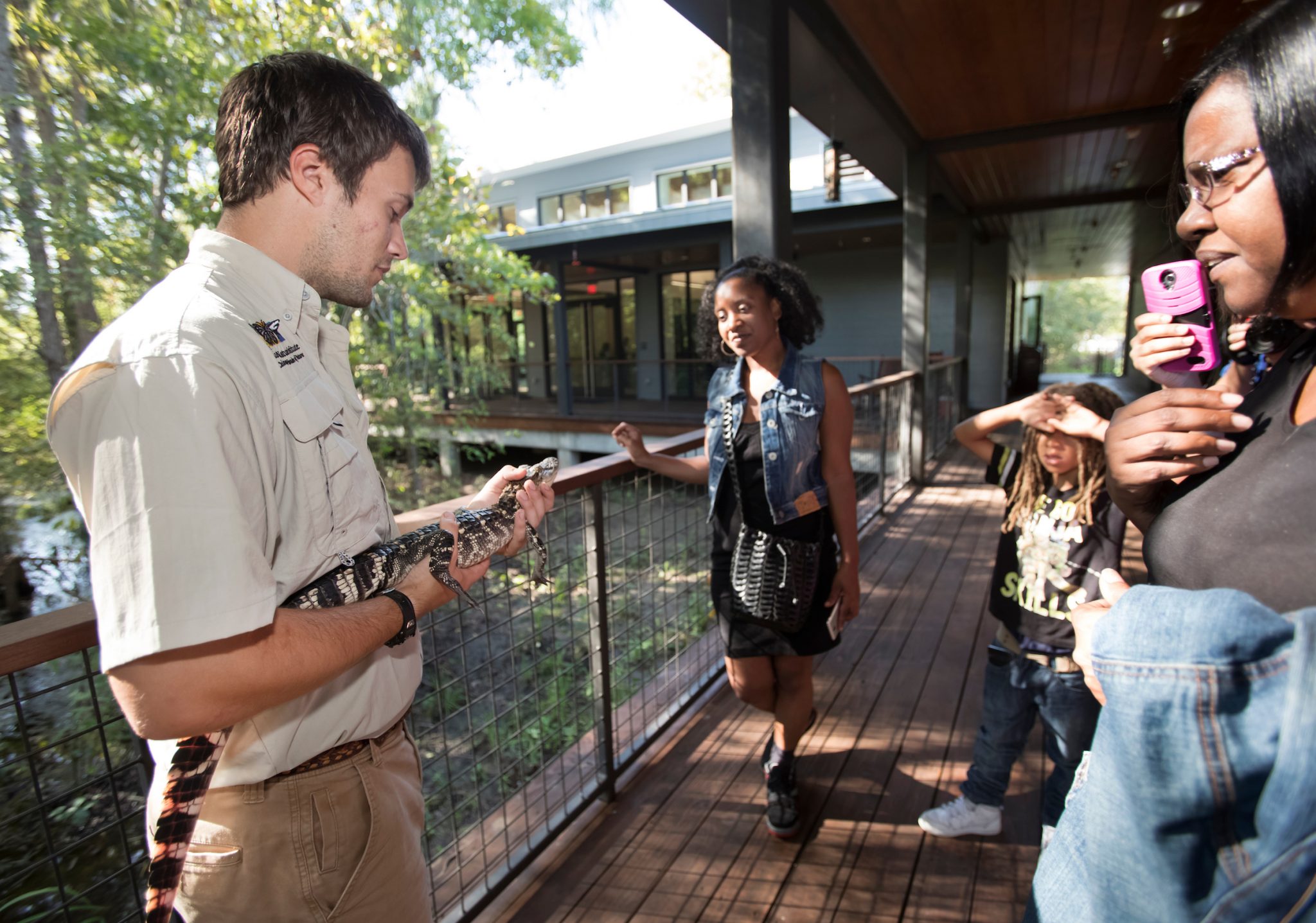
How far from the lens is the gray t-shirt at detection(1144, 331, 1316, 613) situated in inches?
27.0

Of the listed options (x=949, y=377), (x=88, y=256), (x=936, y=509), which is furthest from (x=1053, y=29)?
(x=88, y=256)

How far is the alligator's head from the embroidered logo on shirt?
573 mm

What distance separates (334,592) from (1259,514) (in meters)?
1.13

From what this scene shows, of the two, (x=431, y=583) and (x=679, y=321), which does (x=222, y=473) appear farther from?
(x=679, y=321)

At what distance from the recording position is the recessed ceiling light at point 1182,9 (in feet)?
12.9

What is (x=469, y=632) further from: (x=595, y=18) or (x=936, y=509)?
(x=595, y=18)

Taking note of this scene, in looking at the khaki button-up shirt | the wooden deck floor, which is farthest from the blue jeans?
the khaki button-up shirt

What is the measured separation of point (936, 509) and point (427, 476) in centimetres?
640

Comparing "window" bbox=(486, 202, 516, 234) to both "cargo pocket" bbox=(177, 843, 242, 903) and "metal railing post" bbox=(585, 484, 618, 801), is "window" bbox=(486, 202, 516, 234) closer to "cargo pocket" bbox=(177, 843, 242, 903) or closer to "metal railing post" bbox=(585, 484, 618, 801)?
"metal railing post" bbox=(585, 484, 618, 801)

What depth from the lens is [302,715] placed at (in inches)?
39.9

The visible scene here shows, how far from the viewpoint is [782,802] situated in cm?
224

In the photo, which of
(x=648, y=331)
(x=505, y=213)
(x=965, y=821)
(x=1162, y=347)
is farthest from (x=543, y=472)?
(x=505, y=213)

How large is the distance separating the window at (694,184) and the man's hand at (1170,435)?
13.4 m

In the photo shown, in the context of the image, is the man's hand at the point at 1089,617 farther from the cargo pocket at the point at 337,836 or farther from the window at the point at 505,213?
the window at the point at 505,213
